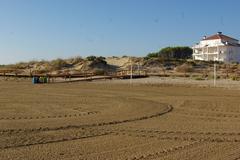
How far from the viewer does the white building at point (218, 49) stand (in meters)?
103

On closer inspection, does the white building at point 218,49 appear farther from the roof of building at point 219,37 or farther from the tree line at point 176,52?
the tree line at point 176,52

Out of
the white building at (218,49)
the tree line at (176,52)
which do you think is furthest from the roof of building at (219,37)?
the tree line at (176,52)

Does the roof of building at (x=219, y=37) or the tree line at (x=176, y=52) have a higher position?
the roof of building at (x=219, y=37)

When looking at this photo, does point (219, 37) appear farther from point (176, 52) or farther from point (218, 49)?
point (176, 52)

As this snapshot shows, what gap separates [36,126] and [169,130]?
154 inches

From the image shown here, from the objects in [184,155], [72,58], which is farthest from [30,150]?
→ [72,58]

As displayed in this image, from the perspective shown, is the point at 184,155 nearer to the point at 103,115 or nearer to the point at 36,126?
the point at 36,126

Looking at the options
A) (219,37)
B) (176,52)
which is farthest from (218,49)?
(176,52)

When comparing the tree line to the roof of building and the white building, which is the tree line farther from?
the roof of building

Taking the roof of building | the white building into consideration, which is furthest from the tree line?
the roof of building

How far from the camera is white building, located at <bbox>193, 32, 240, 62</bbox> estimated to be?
103 meters

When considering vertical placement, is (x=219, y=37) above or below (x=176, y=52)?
above

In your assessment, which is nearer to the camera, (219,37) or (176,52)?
(219,37)

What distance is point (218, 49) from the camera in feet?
339
